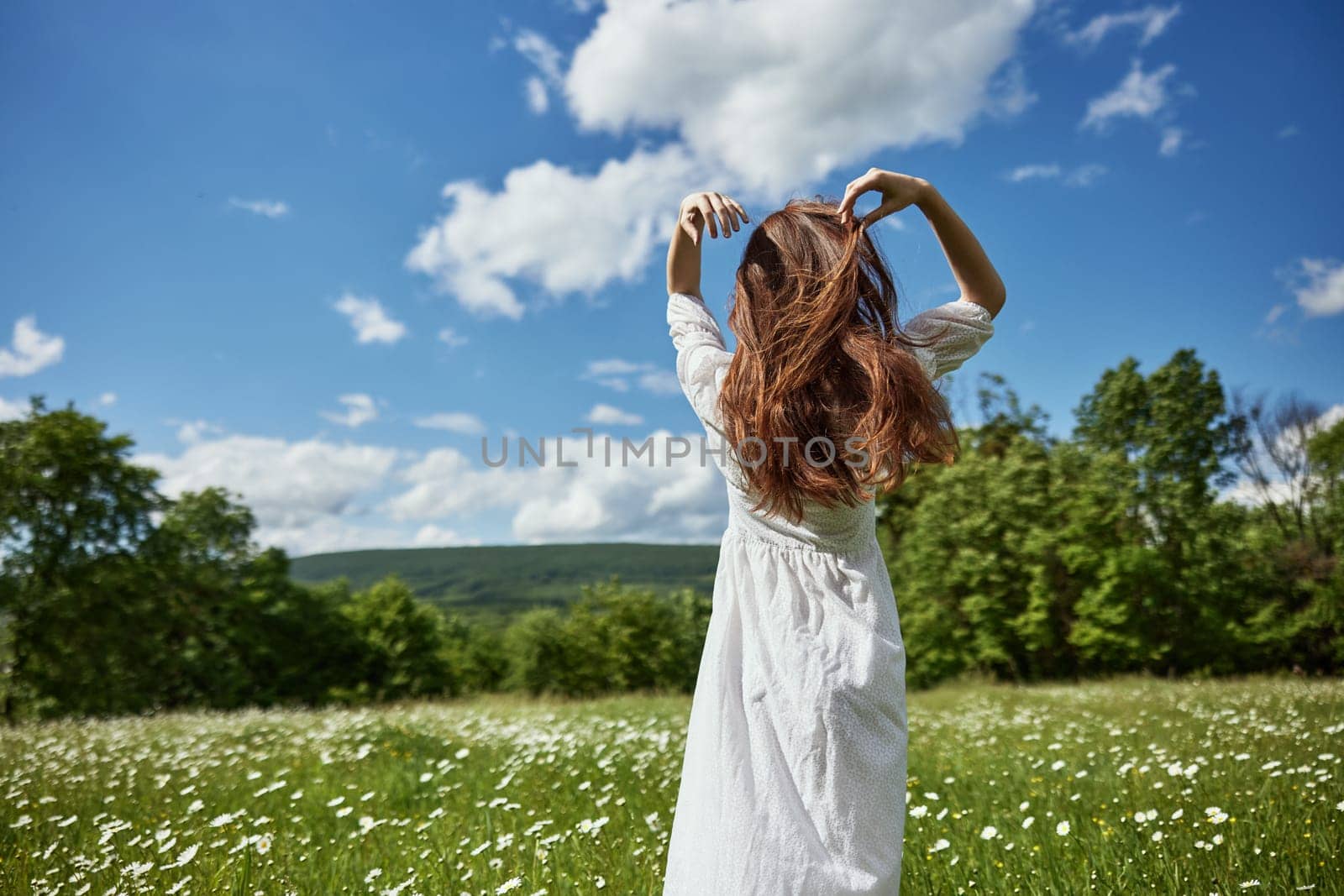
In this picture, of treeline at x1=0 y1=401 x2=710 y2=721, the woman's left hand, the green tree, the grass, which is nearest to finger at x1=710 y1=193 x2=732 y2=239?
the woman's left hand

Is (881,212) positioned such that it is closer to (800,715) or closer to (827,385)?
(827,385)

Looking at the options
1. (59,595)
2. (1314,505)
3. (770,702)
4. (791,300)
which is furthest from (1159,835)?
(1314,505)

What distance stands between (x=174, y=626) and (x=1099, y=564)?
33.6 meters

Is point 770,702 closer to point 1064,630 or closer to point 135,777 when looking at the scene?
point 135,777

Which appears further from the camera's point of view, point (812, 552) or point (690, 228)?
point (690, 228)

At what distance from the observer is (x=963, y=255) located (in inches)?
83.4

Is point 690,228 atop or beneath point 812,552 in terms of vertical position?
atop

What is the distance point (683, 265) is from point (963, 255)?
815mm

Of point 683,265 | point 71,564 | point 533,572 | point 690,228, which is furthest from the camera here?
point 533,572

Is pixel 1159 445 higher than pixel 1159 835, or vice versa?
pixel 1159 445

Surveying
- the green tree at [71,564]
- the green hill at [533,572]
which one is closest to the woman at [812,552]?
the green tree at [71,564]

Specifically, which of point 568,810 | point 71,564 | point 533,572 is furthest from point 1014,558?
point 533,572

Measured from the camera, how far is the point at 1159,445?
2703 centimetres

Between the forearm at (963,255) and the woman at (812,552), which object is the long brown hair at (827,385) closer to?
the woman at (812,552)
